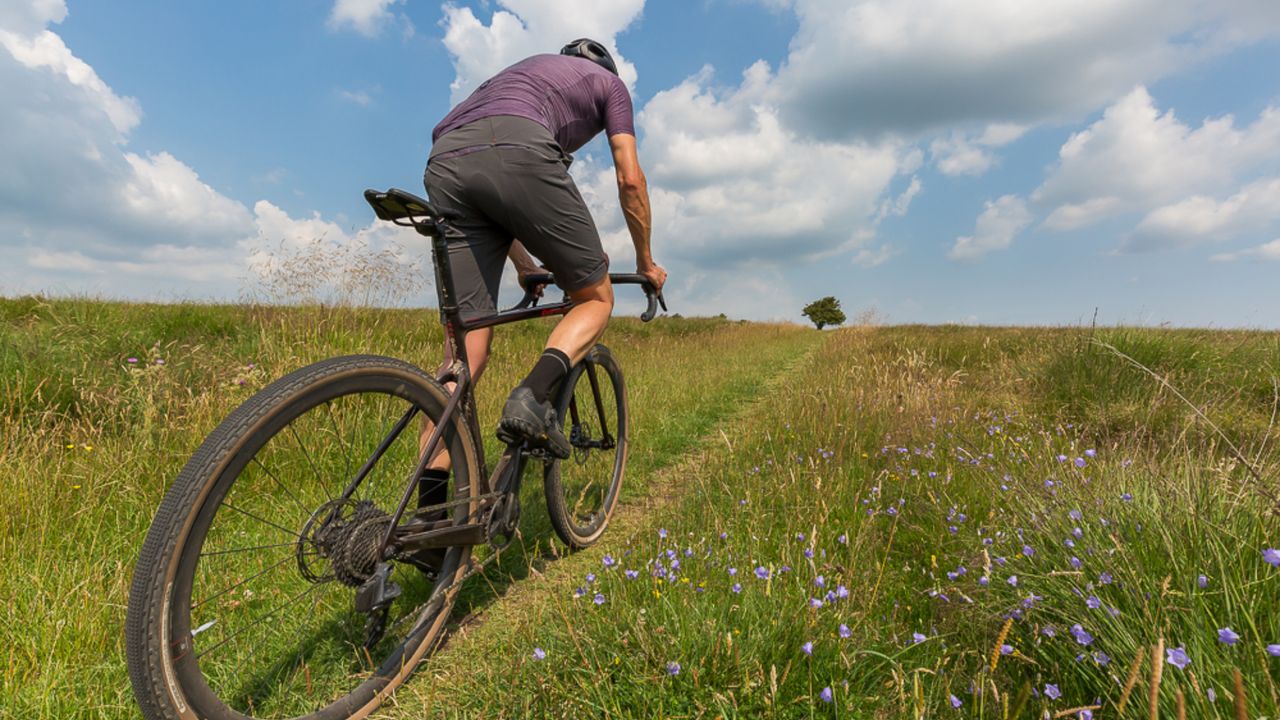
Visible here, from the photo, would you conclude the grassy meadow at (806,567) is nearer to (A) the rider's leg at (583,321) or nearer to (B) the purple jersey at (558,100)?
(A) the rider's leg at (583,321)

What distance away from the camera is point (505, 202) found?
2275 millimetres

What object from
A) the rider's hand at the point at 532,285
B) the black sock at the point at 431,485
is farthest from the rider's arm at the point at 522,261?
the black sock at the point at 431,485

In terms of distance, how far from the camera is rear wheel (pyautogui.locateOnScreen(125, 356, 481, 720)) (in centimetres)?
138

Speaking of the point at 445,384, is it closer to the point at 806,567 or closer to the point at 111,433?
the point at 806,567

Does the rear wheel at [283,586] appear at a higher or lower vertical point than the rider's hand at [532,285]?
lower

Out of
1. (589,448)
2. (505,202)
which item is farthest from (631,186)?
(589,448)

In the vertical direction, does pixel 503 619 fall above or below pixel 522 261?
below

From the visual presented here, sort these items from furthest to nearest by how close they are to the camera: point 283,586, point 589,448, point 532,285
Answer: point 589,448, point 532,285, point 283,586

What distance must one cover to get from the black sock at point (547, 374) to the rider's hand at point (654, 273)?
2.69 ft

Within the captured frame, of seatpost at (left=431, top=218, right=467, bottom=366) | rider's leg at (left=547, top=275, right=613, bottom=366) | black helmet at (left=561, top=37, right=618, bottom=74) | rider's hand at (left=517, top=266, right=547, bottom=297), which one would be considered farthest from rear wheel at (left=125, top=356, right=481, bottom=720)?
black helmet at (left=561, top=37, right=618, bottom=74)

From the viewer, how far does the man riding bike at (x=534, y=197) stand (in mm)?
2270

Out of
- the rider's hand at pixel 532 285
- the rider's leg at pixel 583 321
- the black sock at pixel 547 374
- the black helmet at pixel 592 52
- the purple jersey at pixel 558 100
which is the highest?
the black helmet at pixel 592 52

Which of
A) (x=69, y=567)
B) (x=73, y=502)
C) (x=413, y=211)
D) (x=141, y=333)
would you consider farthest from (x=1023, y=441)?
(x=141, y=333)

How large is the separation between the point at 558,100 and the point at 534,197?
59 centimetres
